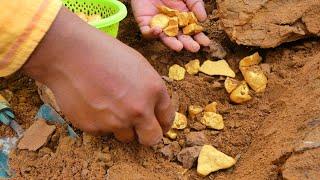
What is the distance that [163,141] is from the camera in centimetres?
165

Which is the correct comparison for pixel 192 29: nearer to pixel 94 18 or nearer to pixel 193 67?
pixel 193 67

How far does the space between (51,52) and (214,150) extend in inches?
25.1

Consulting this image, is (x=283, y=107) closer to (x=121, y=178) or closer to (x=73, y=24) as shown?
(x=121, y=178)

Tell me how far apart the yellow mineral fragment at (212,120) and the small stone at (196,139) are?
0.06 m

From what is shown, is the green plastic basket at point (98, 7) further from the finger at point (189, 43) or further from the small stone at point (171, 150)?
the small stone at point (171, 150)

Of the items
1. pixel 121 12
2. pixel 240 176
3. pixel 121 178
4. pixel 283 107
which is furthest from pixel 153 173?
pixel 121 12

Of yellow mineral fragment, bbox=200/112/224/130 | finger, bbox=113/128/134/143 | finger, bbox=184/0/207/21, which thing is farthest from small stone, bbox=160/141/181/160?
finger, bbox=184/0/207/21

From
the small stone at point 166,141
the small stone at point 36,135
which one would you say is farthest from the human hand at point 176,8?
the small stone at point 36,135

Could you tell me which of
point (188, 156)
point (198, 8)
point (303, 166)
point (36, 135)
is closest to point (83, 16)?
point (198, 8)

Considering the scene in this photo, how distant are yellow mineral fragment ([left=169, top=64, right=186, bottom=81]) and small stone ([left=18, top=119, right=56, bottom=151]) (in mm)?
503

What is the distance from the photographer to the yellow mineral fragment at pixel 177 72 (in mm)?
1969

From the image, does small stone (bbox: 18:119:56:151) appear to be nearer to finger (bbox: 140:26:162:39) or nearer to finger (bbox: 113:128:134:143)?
finger (bbox: 113:128:134:143)

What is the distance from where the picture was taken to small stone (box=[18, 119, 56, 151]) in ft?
5.48

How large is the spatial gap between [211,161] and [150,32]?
74cm
